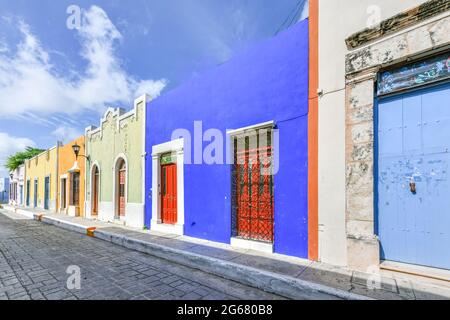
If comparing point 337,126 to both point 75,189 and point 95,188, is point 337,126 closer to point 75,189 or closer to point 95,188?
point 95,188

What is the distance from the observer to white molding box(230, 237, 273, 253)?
5058 mm

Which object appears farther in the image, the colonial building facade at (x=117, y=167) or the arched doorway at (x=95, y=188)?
the arched doorway at (x=95, y=188)

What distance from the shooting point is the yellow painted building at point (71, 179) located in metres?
13.9

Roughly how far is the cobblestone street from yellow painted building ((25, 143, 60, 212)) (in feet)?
43.6

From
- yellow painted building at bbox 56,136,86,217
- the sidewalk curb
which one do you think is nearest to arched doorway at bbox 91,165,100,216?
yellow painted building at bbox 56,136,86,217

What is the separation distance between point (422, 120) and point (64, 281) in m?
6.19

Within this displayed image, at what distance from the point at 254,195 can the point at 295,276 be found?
7.07 feet

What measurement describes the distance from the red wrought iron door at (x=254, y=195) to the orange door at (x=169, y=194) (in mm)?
2734

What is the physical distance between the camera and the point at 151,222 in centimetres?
835

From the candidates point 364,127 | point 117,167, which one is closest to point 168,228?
point 117,167

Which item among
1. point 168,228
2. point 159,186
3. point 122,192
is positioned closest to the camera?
point 168,228

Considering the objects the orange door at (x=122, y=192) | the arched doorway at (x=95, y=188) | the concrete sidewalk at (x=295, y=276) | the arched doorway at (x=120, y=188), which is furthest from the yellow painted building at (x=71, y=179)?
the concrete sidewalk at (x=295, y=276)

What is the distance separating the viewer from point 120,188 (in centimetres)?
1082

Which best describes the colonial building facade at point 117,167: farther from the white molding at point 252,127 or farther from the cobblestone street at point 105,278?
the white molding at point 252,127
